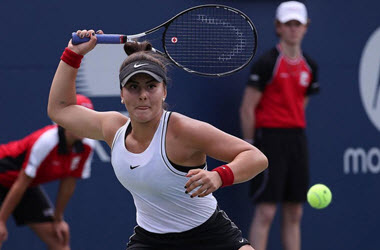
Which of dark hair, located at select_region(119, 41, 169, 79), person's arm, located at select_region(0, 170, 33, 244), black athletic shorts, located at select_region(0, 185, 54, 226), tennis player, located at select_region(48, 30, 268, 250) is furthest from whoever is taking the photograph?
black athletic shorts, located at select_region(0, 185, 54, 226)

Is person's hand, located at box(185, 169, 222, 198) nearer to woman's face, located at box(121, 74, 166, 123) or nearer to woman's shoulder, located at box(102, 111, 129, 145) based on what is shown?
woman's face, located at box(121, 74, 166, 123)

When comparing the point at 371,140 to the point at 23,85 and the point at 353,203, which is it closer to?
the point at 353,203

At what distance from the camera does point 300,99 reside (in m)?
6.34

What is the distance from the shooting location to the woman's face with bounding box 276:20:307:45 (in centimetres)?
617

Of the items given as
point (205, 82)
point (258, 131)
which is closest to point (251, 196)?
point (258, 131)

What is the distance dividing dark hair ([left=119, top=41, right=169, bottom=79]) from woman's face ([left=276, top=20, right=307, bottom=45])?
245 cm

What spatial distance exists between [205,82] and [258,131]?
1.84 feet

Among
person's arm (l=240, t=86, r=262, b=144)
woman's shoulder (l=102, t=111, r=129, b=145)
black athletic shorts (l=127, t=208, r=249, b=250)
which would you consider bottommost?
black athletic shorts (l=127, t=208, r=249, b=250)

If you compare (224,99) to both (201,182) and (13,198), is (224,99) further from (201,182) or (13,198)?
(201,182)

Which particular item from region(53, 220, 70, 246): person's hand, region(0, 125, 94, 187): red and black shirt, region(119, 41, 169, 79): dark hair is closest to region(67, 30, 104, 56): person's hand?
region(119, 41, 169, 79): dark hair

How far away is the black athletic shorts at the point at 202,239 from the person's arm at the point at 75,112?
1.71 feet

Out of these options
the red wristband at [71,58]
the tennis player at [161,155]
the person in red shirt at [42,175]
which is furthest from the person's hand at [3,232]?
the red wristband at [71,58]

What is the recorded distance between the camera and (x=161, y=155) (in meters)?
3.56

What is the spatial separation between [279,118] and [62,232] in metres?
1.86
